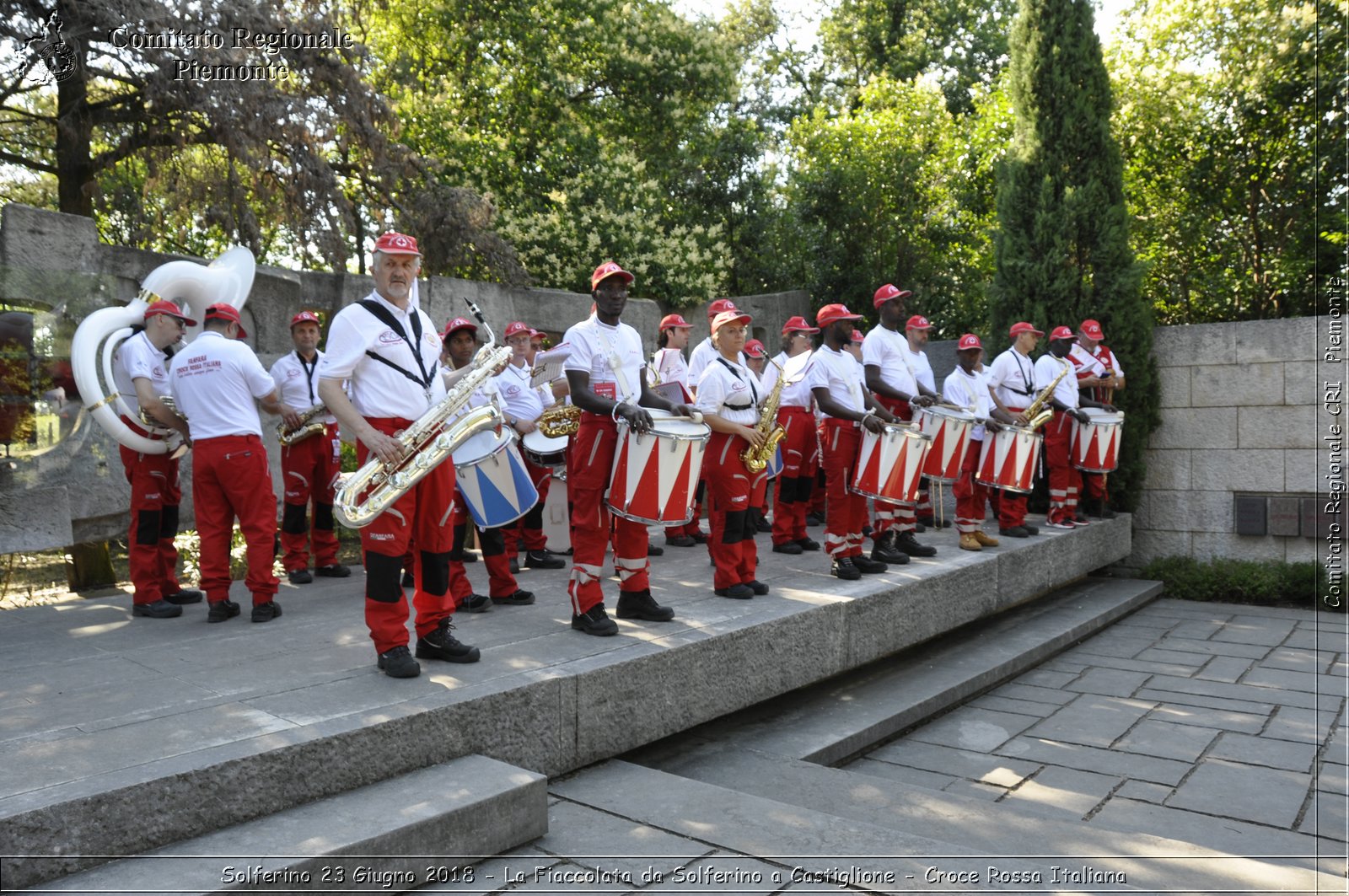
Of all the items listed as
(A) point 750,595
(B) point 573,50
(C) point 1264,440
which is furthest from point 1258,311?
(B) point 573,50

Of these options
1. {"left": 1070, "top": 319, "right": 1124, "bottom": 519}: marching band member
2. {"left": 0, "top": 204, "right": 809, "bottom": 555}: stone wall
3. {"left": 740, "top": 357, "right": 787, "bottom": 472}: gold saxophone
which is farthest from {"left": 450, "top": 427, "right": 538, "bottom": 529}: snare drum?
{"left": 1070, "top": 319, "right": 1124, "bottom": 519}: marching band member

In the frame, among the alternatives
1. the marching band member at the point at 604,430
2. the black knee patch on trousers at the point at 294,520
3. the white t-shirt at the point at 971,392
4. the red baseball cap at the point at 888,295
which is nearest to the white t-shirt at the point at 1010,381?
the white t-shirt at the point at 971,392

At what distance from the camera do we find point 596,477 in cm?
516

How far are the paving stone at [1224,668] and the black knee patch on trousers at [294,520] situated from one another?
6352mm

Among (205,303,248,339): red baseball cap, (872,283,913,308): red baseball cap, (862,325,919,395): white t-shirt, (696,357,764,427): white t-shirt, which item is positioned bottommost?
(696,357,764,427): white t-shirt

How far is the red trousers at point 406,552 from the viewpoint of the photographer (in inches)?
161

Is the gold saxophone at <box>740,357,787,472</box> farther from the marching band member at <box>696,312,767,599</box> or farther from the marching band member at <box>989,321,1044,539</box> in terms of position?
the marching band member at <box>989,321,1044,539</box>

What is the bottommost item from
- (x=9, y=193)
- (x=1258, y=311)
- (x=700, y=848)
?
(x=700, y=848)

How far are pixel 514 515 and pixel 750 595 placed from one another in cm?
146

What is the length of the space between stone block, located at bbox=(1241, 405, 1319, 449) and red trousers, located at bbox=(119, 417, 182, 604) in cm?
984

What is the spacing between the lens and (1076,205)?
10984 mm

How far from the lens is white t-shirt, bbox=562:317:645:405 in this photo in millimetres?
5188

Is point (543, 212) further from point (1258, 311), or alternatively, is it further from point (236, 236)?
point (1258, 311)

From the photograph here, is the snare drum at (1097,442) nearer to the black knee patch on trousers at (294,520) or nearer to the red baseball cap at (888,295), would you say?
the red baseball cap at (888,295)
